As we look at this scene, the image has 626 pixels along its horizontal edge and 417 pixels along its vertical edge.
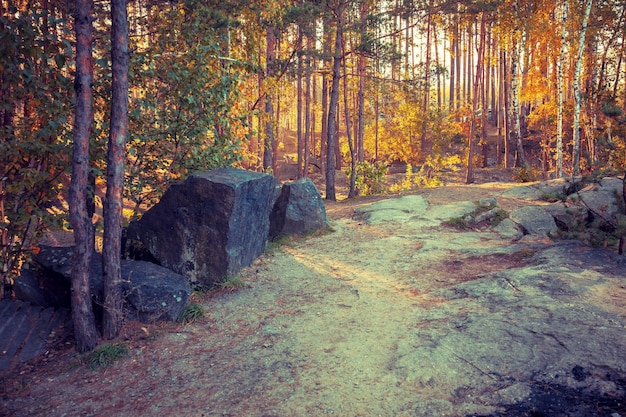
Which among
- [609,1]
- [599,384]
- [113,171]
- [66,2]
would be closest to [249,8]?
[66,2]

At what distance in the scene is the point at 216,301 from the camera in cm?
723

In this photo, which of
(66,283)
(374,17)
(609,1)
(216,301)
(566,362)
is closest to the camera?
(566,362)

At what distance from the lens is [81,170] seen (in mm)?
5125

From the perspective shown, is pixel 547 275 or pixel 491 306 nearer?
pixel 491 306

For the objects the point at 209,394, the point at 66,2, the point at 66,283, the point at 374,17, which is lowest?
the point at 209,394

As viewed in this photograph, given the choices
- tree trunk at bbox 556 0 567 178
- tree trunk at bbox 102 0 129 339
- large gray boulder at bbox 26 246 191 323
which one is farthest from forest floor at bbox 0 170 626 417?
tree trunk at bbox 556 0 567 178

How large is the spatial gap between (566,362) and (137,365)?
182 inches

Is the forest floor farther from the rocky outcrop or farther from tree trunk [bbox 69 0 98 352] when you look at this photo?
the rocky outcrop

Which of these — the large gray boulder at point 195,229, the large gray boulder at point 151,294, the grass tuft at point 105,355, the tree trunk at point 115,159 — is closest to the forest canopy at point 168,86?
the tree trunk at point 115,159

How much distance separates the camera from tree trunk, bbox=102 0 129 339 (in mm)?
5344

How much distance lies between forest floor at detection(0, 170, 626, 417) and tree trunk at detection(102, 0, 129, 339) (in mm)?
634

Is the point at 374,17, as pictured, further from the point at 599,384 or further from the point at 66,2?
the point at 599,384

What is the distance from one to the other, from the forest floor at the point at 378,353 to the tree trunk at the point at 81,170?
777 millimetres

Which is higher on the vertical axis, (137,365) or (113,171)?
(113,171)
